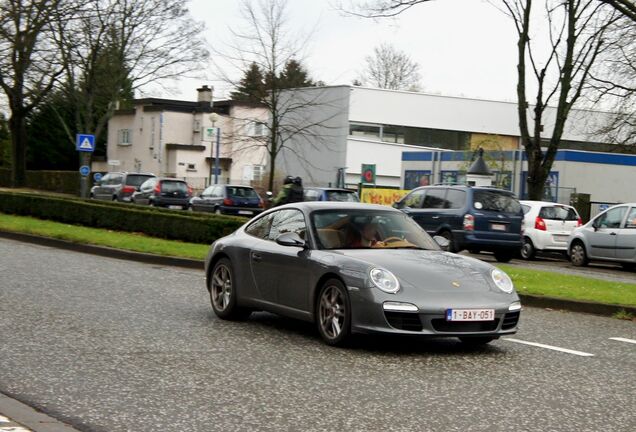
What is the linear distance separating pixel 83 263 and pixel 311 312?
31.4 ft

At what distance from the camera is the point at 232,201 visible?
3697 centimetres

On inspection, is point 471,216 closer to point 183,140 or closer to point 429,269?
point 429,269

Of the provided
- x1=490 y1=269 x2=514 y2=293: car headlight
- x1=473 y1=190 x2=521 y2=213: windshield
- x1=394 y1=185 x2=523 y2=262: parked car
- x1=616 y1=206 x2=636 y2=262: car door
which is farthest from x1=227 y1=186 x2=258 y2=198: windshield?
x1=490 y1=269 x2=514 y2=293: car headlight

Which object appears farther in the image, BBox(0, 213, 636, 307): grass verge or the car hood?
BBox(0, 213, 636, 307): grass verge

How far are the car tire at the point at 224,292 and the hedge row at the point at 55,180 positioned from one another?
54215 mm

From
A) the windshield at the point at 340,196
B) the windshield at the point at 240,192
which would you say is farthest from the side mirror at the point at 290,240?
the windshield at the point at 240,192

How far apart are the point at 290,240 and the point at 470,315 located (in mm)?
1986

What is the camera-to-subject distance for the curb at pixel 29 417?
5.71 meters

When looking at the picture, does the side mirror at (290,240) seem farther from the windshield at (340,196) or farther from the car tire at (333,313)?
the windshield at (340,196)

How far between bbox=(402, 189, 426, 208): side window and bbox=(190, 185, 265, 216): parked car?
13352mm

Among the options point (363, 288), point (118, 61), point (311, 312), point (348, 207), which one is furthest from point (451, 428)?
point (118, 61)

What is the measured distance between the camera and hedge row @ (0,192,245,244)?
74.7ft

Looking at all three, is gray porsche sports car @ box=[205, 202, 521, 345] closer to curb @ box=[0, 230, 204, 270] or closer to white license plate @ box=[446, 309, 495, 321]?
white license plate @ box=[446, 309, 495, 321]

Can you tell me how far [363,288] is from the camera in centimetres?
880
